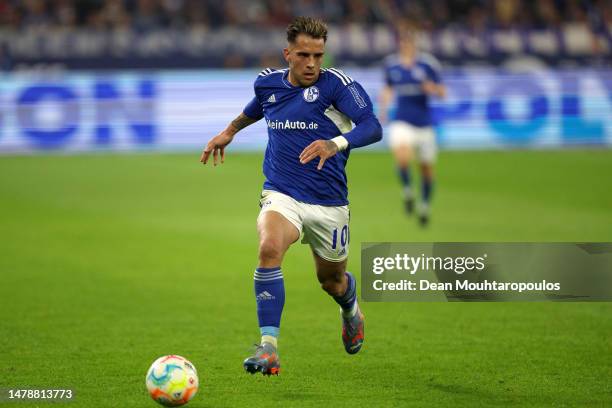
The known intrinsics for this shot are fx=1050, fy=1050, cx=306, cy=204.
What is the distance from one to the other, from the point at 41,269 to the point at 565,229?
6.46m

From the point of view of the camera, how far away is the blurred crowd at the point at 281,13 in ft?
81.7

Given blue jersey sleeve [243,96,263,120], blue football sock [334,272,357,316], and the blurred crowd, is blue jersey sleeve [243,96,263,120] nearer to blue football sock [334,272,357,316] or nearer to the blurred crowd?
blue football sock [334,272,357,316]

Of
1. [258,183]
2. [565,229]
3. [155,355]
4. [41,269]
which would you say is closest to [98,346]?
[155,355]

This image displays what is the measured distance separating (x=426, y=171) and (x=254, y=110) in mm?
7795

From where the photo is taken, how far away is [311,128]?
6.62 metres

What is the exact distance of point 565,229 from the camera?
13.2 m

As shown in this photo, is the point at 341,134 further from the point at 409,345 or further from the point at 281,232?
the point at 409,345

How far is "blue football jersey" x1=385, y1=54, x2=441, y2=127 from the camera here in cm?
1523

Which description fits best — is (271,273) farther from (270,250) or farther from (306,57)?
(306,57)

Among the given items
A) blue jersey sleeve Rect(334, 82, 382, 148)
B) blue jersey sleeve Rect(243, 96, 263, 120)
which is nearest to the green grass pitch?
blue jersey sleeve Rect(334, 82, 382, 148)

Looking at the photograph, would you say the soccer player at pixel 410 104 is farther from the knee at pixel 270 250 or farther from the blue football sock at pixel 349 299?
the knee at pixel 270 250

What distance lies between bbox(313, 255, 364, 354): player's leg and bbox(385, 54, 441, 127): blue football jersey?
837 centimetres

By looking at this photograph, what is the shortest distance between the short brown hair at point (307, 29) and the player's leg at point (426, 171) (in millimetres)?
7661

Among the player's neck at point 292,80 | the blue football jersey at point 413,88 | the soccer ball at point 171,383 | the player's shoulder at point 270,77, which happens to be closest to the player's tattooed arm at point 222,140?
the player's shoulder at point 270,77
